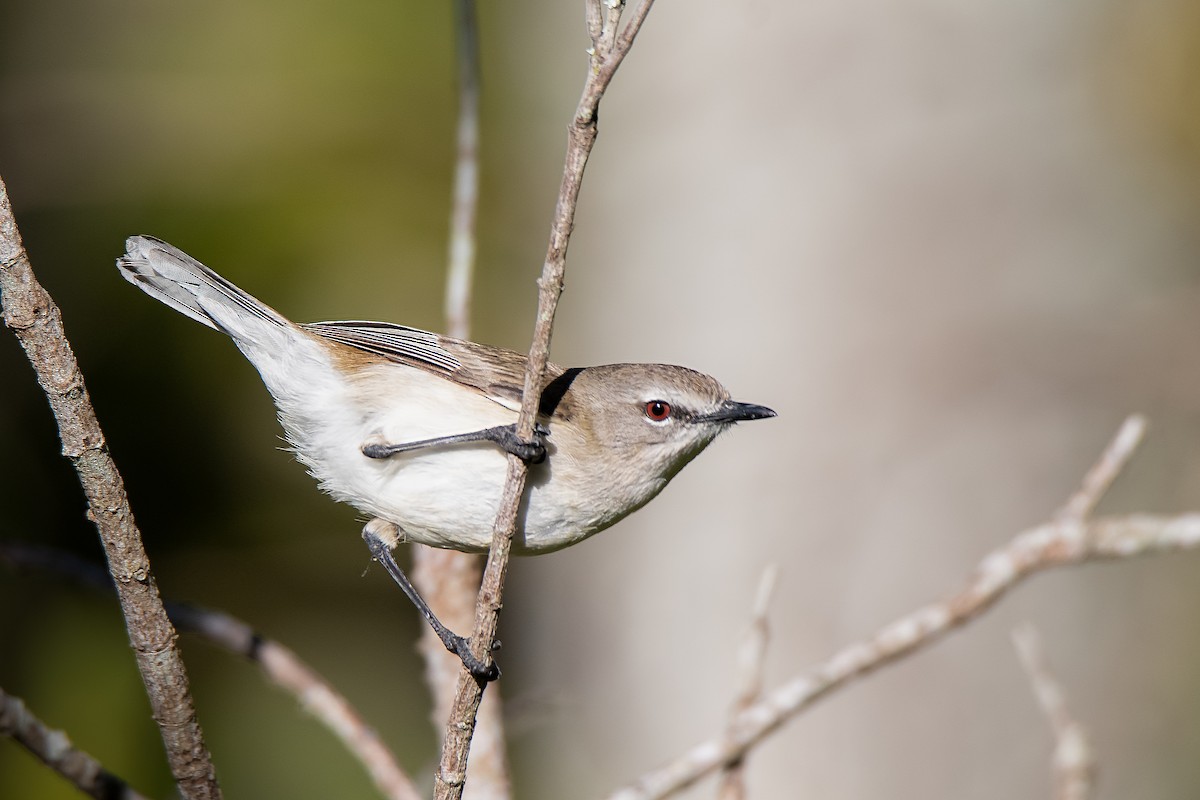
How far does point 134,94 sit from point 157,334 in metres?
1.55

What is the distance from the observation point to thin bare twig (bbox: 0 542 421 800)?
2918 millimetres

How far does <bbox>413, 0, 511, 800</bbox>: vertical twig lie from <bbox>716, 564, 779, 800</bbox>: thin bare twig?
26.8 inches

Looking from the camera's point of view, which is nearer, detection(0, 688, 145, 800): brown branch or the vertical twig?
detection(0, 688, 145, 800): brown branch

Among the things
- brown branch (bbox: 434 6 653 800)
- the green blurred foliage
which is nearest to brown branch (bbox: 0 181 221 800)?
brown branch (bbox: 434 6 653 800)

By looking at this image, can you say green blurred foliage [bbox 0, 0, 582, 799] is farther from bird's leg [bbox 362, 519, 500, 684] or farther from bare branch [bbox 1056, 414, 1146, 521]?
bare branch [bbox 1056, 414, 1146, 521]

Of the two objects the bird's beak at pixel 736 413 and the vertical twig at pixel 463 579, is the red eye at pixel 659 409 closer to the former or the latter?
the bird's beak at pixel 736 413

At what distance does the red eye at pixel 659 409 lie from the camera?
127 inches

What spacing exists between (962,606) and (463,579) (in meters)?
1.67

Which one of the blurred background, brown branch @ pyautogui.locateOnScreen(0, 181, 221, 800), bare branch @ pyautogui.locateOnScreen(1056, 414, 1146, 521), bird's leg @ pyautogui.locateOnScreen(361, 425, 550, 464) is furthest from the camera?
the blurred background

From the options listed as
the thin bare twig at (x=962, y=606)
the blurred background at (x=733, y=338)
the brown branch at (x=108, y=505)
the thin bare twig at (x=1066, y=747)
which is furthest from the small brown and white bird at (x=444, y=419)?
the blurred background at (x=733, y=338)

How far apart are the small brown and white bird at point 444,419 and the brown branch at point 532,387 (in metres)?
0.49

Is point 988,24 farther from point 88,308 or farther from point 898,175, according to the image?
point 88,308

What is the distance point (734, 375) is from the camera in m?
6.56

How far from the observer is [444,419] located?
3.01 metres
